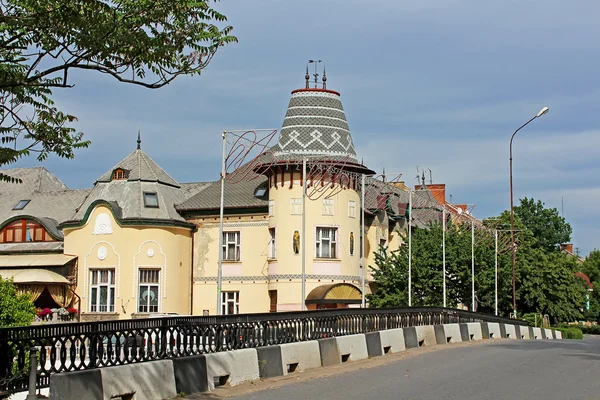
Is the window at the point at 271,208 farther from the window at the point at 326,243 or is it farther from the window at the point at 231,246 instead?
the window at the point at 231,246

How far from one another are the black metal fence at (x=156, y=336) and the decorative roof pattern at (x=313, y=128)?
855 inches

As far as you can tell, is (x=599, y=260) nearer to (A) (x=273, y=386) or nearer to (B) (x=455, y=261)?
(B) (x=455, y=261)

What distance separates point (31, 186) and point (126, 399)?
5051cm

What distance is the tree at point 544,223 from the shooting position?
85.1m

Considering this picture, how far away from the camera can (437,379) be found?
15.9 meters

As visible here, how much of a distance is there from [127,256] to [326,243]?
1122cm

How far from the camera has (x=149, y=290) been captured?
47.6 metres

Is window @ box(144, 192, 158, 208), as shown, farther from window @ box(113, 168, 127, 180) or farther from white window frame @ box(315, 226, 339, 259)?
white window frame @ box(315, 226, 339, 259)

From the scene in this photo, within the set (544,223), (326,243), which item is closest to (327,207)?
(326,243)

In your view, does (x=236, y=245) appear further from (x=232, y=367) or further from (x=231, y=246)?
(x=232, y=367)

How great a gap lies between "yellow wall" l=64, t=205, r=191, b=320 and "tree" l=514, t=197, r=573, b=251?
46.5 metres

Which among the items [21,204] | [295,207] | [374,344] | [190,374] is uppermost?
[21,204]

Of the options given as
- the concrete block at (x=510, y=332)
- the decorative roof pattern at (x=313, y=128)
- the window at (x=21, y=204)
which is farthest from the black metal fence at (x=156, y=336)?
the window at (x=21, y=204)

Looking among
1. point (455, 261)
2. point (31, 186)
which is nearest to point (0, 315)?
point (455, 261)
